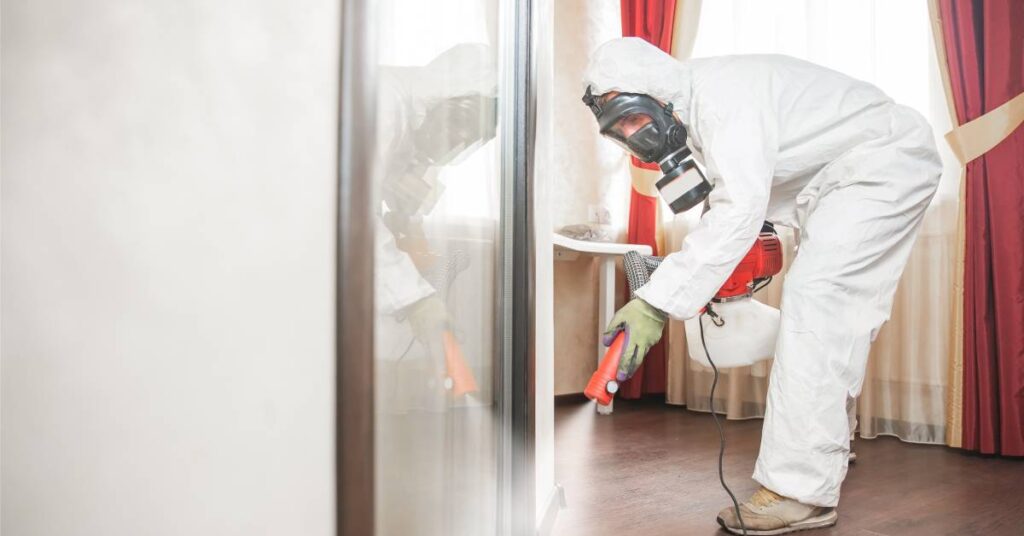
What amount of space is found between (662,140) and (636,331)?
19.8 inches

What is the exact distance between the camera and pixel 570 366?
3066 millimetres

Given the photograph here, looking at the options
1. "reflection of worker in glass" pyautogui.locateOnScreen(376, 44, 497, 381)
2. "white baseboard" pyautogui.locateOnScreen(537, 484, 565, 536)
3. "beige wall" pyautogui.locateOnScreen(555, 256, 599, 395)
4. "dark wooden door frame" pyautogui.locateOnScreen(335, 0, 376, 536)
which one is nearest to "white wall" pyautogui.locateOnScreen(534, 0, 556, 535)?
"white baseboard" pyautogui.locateOnScreen(537, 484, 565, 536)

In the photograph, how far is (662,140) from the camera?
1473 millimetres

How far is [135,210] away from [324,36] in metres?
0.20

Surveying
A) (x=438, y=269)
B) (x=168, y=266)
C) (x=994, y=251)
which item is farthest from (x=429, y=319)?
(x=994, y=251)

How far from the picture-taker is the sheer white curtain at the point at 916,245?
85.0 inches

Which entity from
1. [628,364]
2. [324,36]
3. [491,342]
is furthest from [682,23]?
[324,36]

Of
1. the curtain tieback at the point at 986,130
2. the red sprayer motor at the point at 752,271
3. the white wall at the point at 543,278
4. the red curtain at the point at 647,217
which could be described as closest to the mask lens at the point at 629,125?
the white wall at the point at 543,278

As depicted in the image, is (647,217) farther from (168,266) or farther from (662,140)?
(168,266)

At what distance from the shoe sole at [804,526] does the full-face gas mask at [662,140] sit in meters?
0.72

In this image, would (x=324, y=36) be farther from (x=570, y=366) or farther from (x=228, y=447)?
(x=570, y=366)

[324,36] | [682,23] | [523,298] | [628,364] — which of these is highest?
[682,23]

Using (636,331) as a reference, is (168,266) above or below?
above

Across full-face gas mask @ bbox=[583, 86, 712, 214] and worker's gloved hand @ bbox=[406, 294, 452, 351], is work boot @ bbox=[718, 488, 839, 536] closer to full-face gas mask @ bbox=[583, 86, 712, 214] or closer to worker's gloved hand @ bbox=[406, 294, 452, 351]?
full-face gas mask @ bbox=[583, 86, 712, 214]
